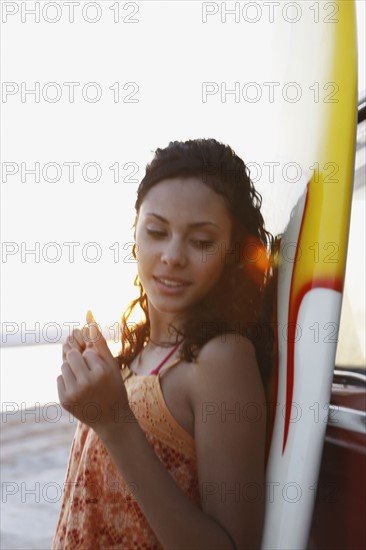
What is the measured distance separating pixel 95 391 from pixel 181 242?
1.12ft

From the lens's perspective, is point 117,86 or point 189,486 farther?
point 117,86

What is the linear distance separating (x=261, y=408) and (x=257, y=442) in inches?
2.5

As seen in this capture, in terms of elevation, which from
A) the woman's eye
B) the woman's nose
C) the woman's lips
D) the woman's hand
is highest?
the woman's eye

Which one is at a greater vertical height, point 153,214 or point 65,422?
point 153,214

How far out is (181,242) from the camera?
53.5 inches

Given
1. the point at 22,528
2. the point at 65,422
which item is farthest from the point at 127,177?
the point at 65,422

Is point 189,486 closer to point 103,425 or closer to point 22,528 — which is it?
point 103,425

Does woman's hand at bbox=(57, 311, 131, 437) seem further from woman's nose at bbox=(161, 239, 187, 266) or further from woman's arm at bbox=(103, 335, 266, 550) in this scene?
woman's nose at bbox=(161, 239, 187, 266)

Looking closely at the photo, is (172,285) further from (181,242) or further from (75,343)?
(75,343)

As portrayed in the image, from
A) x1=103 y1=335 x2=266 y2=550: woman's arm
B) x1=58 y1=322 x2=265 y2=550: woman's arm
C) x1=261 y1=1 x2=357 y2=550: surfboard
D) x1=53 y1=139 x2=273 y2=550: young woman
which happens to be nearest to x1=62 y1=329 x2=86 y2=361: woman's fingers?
x1=53 y1=139 x2=273 y2=550: young woman

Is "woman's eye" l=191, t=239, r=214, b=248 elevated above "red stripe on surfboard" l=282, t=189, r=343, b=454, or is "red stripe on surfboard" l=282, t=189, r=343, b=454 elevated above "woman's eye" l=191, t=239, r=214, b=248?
"woman's eye" l=191, t=239, r=214, b=248

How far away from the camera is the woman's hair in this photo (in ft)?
4.56

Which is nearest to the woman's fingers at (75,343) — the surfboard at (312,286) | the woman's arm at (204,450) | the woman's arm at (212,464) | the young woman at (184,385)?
the young woman at (184,385)

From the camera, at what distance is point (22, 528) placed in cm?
400
